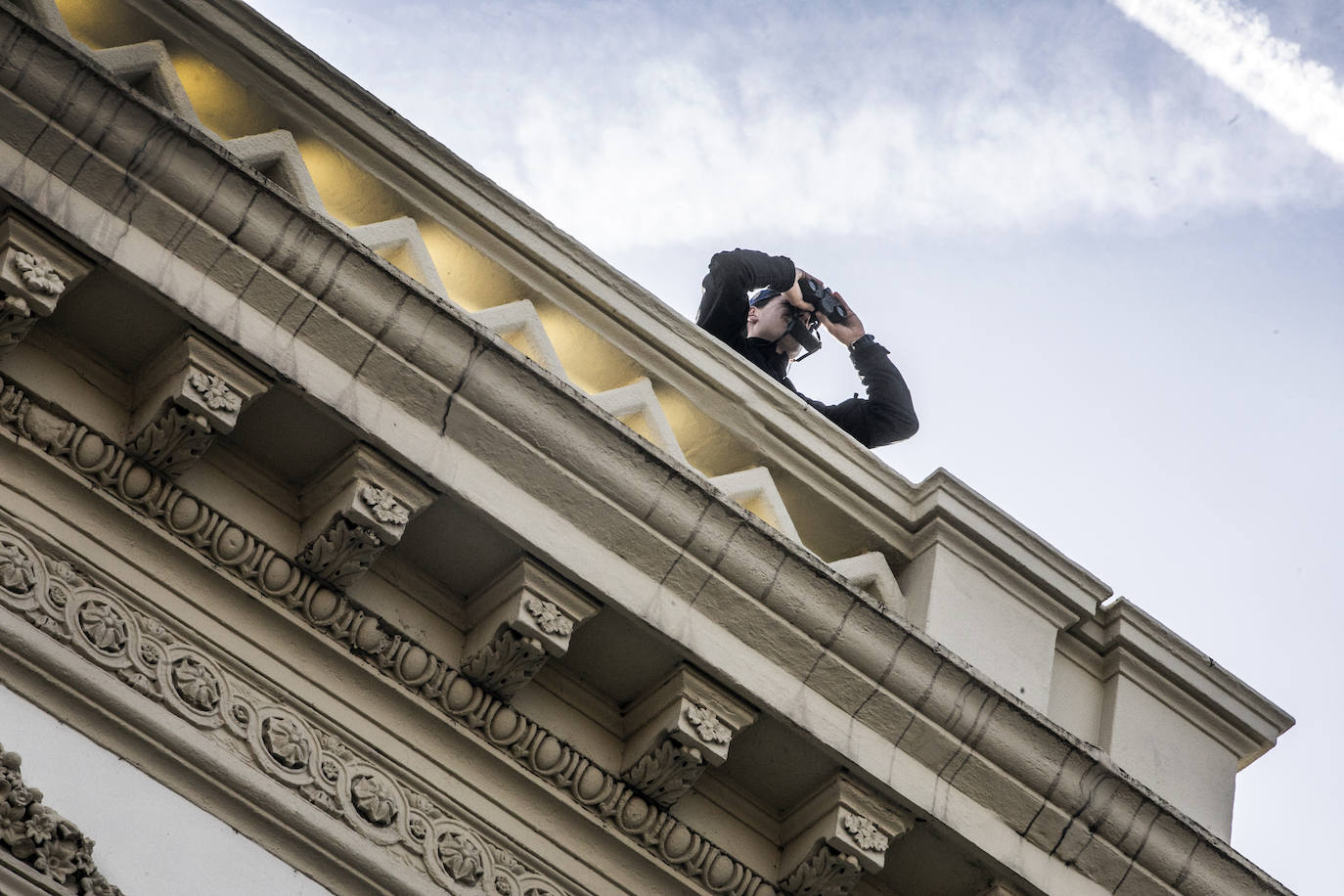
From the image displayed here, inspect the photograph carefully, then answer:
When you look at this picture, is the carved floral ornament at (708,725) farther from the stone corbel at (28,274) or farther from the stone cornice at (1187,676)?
the stone corbel at (28,274)

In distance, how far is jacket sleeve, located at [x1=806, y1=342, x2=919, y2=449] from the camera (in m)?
10.6

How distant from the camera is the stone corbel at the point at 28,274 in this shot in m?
7.57

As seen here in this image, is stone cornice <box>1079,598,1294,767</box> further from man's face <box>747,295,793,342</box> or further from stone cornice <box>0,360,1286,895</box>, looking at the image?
man's face <box>747,295,793,342</box>

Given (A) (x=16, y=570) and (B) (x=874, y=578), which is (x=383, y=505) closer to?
(A) (x=16, y=570)

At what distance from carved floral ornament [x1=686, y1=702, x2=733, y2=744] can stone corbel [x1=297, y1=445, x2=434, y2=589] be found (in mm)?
1205

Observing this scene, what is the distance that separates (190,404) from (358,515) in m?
0.67

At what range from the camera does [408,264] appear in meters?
8.66

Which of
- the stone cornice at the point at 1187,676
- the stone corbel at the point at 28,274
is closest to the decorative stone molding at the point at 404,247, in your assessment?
the stone corbel at the point at 28,274

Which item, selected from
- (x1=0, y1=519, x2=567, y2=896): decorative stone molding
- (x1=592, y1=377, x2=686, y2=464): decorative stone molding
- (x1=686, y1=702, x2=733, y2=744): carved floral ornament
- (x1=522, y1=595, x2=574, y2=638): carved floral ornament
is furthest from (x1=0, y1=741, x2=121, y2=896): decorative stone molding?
(x1=592, y1=377, x2=686, y2=464): decorative stone molding

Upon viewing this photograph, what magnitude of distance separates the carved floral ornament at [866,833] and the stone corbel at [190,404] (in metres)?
2.59

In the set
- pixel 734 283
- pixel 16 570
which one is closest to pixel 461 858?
pixel 16 570

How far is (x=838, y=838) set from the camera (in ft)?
26.9

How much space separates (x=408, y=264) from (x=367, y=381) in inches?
31.7

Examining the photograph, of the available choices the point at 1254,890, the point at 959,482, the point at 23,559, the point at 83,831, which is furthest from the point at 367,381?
the point at 1254,890
